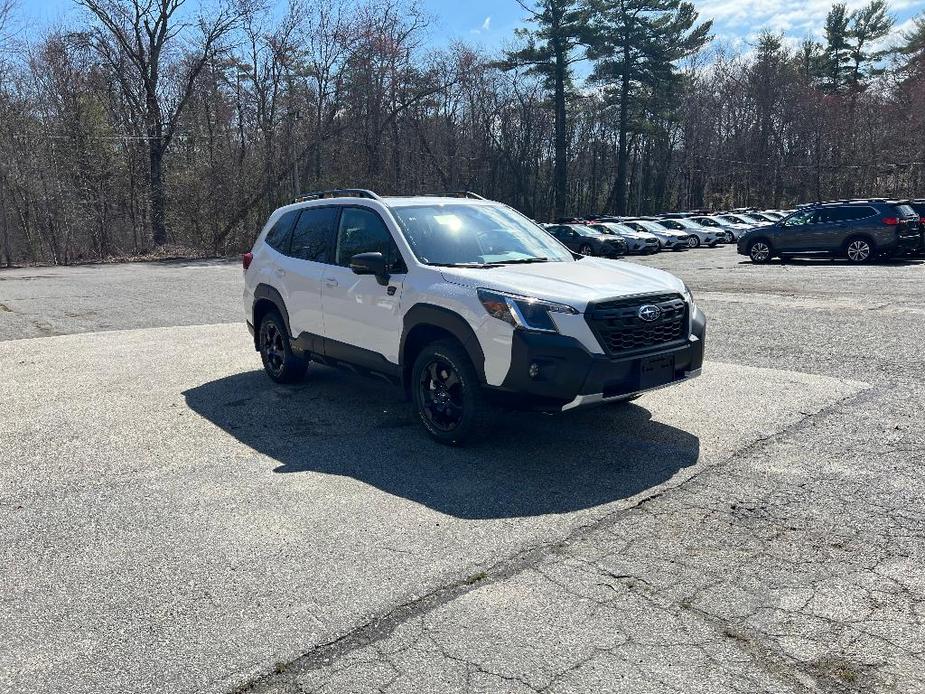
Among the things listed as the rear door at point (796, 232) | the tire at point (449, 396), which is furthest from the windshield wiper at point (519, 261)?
the rear door at point (796, 232)

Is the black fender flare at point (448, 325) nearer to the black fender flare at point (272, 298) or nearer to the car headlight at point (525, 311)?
the car headlight at point (525, 311)

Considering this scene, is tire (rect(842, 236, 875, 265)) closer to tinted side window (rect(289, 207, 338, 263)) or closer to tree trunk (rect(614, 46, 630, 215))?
tinted side window (rect(289, 207, 338, 263))

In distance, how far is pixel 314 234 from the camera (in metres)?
6.91

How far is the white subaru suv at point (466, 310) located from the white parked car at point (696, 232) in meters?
29.3

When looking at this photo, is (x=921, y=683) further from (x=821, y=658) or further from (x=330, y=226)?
(x=330, y=226)

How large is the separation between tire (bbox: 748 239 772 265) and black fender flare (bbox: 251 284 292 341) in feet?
60.2

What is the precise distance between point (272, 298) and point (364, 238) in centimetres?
155

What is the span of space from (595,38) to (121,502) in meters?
48.2

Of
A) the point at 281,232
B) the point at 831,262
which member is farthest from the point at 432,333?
the point at 831,262

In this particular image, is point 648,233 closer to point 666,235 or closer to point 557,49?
point 666,235

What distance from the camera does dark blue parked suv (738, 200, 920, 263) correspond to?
19.4 m

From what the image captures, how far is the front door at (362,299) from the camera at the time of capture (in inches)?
226

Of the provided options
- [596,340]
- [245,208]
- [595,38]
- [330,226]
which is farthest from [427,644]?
[595,38]

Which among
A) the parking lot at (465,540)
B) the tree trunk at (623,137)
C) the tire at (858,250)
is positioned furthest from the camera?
the tree trunk at (623,137)
